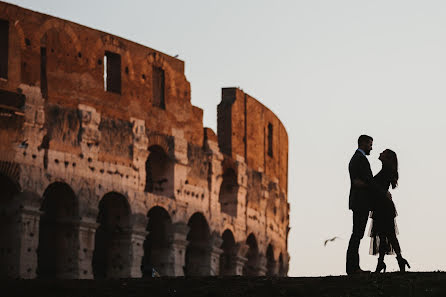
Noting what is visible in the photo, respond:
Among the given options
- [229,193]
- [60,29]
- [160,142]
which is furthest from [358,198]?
[229,193]

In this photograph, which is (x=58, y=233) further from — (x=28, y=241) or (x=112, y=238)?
(x=112, y=238)

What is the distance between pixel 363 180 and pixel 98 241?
47.8 ft

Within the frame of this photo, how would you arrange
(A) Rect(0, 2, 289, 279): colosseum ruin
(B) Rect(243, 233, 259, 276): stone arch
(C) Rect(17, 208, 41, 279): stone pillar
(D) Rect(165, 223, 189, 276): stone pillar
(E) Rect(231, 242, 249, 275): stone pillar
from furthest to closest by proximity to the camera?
(B) Rect(243, 233, 259, 276): stone arch, (E) Rect(231, 242, 249, 275): stone pillar, (D) Rect(165, 223, 189, 276): stone pillar, (A) Rect(0, 2, 289, 279): colosseum ruin, (C) Rect(17, 208, 41, 279): stone pillar

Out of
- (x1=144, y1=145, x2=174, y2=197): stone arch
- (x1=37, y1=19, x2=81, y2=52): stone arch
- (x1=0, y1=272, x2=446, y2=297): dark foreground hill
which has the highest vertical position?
(x1=37, y1=19, x2=81, y2=52): stone arch

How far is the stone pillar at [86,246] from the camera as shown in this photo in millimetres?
27203

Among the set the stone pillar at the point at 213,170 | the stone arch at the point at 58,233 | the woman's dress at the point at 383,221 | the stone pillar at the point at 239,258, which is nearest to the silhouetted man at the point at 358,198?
the woman's dress at the point at 383,221

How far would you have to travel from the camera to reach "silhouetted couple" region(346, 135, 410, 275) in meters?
15.5

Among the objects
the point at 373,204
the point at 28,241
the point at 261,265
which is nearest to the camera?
the point at 373,204

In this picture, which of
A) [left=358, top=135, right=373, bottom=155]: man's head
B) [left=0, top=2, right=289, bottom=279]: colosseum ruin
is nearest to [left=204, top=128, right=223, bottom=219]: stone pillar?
[left=0, top=2, right=289, bottom=279]: colosseum ruin

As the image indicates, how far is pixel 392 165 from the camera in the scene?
16.1 metres

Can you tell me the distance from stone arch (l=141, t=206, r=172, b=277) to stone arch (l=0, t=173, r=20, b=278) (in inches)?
195

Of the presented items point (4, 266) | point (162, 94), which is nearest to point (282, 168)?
point (162, 94)

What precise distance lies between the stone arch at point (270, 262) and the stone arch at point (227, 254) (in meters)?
3.41

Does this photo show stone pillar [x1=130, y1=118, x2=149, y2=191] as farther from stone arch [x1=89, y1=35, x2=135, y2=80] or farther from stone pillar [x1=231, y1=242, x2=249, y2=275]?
stone pillar [x1=231, y1=242, x2=249, y2=275]
